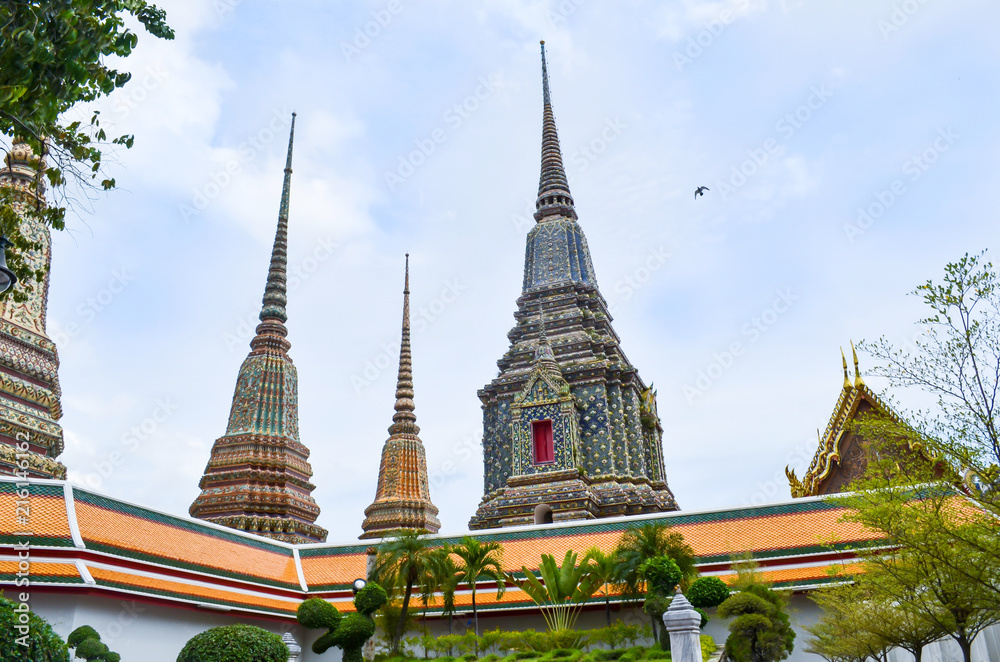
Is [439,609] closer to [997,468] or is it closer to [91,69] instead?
[997,468]

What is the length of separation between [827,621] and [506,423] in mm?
14573

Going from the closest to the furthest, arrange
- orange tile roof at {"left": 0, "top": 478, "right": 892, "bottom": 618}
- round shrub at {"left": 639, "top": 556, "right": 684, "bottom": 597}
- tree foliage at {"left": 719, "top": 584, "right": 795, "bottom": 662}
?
tree foliage at {"left": 719, "top": 584, "right": 795, "bottom": 662}
orange tile roof at {"left": 0, "top": 478, "right": 892, "bottom": 618}
round shrub at {"left": 639, "top": 556, "right": 684, "bottom": 597}

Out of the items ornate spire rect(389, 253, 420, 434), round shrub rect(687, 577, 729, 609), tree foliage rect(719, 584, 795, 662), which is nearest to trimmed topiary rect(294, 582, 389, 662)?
round shrub rect(687, 577, 729, 609)

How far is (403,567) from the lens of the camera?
17672mm

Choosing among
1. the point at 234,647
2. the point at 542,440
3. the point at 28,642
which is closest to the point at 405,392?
the point at 542,440

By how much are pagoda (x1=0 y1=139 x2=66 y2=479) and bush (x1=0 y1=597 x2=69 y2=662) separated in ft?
39.0

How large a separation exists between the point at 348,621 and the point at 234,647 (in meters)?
6.36

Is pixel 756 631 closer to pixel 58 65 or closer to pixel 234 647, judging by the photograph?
pixel 234 647

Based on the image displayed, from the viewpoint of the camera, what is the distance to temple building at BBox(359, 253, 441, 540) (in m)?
32.0

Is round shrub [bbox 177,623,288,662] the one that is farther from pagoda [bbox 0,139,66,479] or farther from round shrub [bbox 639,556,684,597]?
pagoda [bbox 0,139,66,479]

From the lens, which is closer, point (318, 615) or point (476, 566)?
point (318, 615)

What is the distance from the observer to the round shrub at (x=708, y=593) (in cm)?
1526

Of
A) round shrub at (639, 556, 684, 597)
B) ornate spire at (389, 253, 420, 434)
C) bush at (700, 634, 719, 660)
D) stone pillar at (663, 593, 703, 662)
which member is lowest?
bush at (700, 634, 719, 660)

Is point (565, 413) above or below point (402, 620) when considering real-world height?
above
